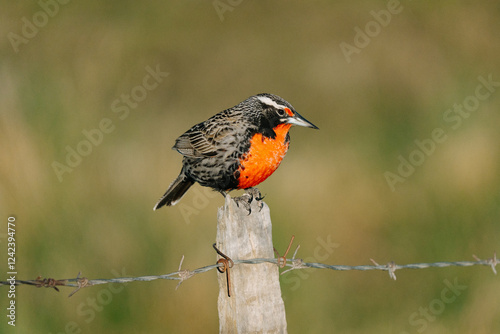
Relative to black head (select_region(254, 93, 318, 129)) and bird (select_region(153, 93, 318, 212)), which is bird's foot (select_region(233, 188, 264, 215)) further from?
black head (select_region(254, 93, 318, 129))

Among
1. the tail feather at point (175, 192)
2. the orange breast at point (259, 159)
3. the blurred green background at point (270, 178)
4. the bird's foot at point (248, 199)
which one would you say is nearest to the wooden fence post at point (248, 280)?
the bird's foot at point (248, 199)

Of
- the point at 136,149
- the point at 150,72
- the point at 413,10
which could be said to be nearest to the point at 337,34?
the point at 413,10

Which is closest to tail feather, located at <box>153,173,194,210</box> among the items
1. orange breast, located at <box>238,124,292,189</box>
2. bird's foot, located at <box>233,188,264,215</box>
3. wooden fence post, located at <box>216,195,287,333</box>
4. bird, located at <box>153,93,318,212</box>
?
bird, located at <box>153,93,318,212</box>

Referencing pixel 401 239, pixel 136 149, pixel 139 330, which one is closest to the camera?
pixel 139 330

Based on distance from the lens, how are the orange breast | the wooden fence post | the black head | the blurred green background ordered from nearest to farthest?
the wooden fence post < the orange breast < the black head < the blurred green background

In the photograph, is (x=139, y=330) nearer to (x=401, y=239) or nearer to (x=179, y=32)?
(x=401, y=239)

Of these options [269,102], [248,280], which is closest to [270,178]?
[269,102]

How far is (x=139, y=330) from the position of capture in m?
6.01

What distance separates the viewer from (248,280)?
387cm

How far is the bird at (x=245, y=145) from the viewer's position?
5117mm

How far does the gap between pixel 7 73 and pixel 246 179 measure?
12.7ft

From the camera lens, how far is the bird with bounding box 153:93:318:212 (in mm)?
5117

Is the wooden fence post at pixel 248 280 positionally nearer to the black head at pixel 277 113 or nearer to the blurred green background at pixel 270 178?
the black head at pixel 277 113

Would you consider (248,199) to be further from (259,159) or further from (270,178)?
(270,178)
